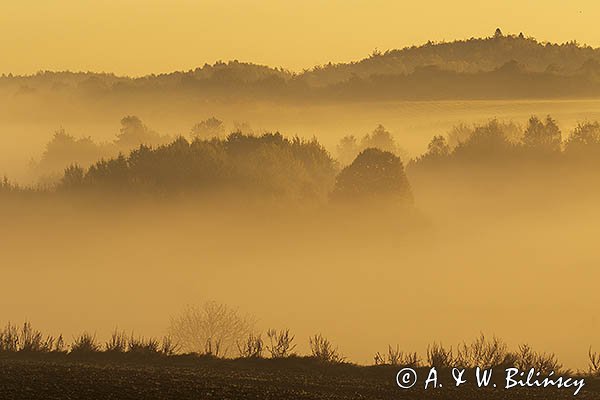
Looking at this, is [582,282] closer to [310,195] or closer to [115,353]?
[310,195]

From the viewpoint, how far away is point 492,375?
3650cm

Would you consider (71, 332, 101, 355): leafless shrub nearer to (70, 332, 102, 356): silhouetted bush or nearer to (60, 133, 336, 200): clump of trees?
(70, 332, 102, 356): silhouetted bush

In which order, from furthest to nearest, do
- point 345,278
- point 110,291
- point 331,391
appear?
point 345,278, point 110,291, point 331,391

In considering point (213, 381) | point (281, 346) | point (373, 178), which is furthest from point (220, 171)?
point (213, 381)

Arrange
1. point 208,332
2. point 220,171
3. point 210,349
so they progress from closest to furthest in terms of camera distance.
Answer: point 210,349 < point 208,332 < point 220,171

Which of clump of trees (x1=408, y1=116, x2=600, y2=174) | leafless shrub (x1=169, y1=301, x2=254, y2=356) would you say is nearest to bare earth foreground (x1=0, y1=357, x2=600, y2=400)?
leafless shrub (x1=169, y1=301, x2=254, y2=356)

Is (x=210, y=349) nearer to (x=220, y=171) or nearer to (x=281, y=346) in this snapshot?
(x=281, y=346)

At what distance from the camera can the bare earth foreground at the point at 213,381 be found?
29.4 meters

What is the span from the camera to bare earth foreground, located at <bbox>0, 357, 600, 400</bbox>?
96.6ft

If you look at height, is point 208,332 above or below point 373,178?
below

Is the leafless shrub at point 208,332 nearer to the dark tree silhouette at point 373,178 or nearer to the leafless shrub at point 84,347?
the leafless shrub at point 84,347

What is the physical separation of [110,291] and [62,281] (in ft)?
26.6

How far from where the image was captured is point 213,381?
32219mm

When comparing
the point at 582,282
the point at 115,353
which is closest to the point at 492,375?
the point at 115,353
